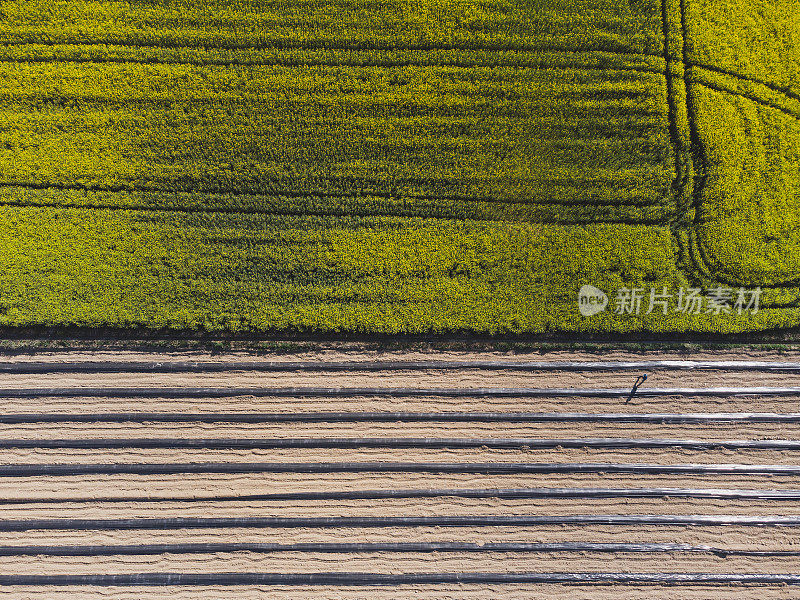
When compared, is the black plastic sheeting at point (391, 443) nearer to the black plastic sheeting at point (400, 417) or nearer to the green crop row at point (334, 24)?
the black plastic sheeting at point (400, 417)

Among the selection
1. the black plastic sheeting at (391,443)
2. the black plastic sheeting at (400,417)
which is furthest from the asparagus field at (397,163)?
the black plastic sheeting at (391,443)

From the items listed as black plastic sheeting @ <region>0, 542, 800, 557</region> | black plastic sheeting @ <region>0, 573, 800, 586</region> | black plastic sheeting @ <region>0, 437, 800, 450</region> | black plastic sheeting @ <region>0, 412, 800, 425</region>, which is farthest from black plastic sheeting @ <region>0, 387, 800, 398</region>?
black plastic sheeting @ <region>0, 573, 800, 586</region>

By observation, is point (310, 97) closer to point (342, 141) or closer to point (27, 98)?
point (342, 141)

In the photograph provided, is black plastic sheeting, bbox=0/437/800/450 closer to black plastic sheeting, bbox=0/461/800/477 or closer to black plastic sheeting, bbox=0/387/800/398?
black plastic sheeting, bbox=0/461/800/477

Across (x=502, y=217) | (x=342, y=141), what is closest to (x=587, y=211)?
(x=502, y=217)

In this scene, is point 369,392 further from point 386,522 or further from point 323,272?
point 323,272

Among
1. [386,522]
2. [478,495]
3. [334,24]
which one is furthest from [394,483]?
[334,24]
